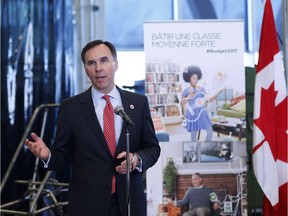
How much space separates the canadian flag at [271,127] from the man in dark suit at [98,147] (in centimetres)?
143

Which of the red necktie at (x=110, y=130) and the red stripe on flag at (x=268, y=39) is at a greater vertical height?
the red stripe on flag at (x=268, y=39)

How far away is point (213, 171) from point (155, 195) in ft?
1.70

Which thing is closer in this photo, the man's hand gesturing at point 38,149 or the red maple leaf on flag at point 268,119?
the man's hand gesturing at point 38,149

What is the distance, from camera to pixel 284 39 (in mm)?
4285

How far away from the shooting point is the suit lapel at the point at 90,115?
261cm

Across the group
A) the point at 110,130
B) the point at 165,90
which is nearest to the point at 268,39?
the point at 165,90

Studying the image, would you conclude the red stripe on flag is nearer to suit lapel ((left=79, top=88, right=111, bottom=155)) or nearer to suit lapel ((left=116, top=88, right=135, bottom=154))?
suit lapel ((left=116, top=88, right=135, bottom=154))

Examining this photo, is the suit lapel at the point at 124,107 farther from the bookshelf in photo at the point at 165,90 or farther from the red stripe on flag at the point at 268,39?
the red stripe on flag at the point at 268,39

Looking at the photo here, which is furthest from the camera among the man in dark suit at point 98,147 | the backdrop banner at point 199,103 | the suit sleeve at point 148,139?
the backdrop banner at point 199,103

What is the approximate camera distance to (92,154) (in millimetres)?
2619

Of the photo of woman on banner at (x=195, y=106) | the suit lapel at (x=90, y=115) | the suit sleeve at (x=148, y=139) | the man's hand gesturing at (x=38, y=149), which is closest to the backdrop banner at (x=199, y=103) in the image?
the photo of woman on banner at (x=195, y=106)

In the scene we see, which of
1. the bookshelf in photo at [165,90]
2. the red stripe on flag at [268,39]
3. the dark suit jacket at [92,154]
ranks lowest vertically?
the dark suit jacket at [92,154]

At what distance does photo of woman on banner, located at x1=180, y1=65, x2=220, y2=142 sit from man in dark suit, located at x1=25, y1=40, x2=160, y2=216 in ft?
4.73

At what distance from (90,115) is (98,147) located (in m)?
0.18
